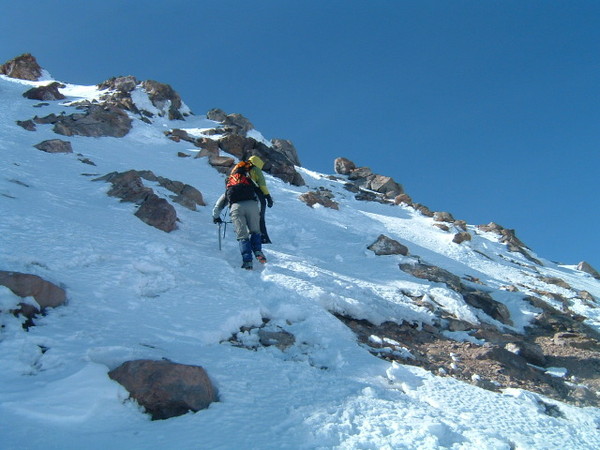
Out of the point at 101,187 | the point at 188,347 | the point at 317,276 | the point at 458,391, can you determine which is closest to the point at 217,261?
the point at 317,276

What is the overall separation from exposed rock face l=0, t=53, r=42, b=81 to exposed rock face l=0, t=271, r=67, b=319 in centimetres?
4351

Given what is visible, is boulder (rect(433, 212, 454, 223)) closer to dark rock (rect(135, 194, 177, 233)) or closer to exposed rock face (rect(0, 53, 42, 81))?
dark rock (rect(135, 194, 177, 233))

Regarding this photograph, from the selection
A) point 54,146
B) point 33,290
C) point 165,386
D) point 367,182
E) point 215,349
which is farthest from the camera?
point 367,182

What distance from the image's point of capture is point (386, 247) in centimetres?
1355

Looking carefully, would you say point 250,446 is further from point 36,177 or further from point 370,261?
point 36,177

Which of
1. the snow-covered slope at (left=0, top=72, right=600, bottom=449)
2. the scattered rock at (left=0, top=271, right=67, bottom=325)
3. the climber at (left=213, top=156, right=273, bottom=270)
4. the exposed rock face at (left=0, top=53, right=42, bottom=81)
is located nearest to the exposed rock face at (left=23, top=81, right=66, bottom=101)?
the exposed rock face at (left=0, top=53, right=42, bottom=81)

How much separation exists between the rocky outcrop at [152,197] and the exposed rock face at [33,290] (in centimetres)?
552

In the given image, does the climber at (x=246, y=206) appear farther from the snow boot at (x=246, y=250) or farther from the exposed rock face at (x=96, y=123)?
the exposed rock face at (x=96, y=123)

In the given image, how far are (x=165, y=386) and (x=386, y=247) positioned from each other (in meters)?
10.5

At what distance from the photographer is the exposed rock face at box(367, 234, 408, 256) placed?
13336mm

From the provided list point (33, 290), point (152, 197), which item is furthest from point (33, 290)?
point (152, 197)

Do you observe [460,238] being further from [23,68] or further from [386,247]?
[23,68]

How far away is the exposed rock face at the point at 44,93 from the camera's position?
2967 cm

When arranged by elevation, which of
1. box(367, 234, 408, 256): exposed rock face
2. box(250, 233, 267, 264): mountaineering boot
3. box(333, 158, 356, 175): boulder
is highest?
box(333, 158, 356, 175): boulder
